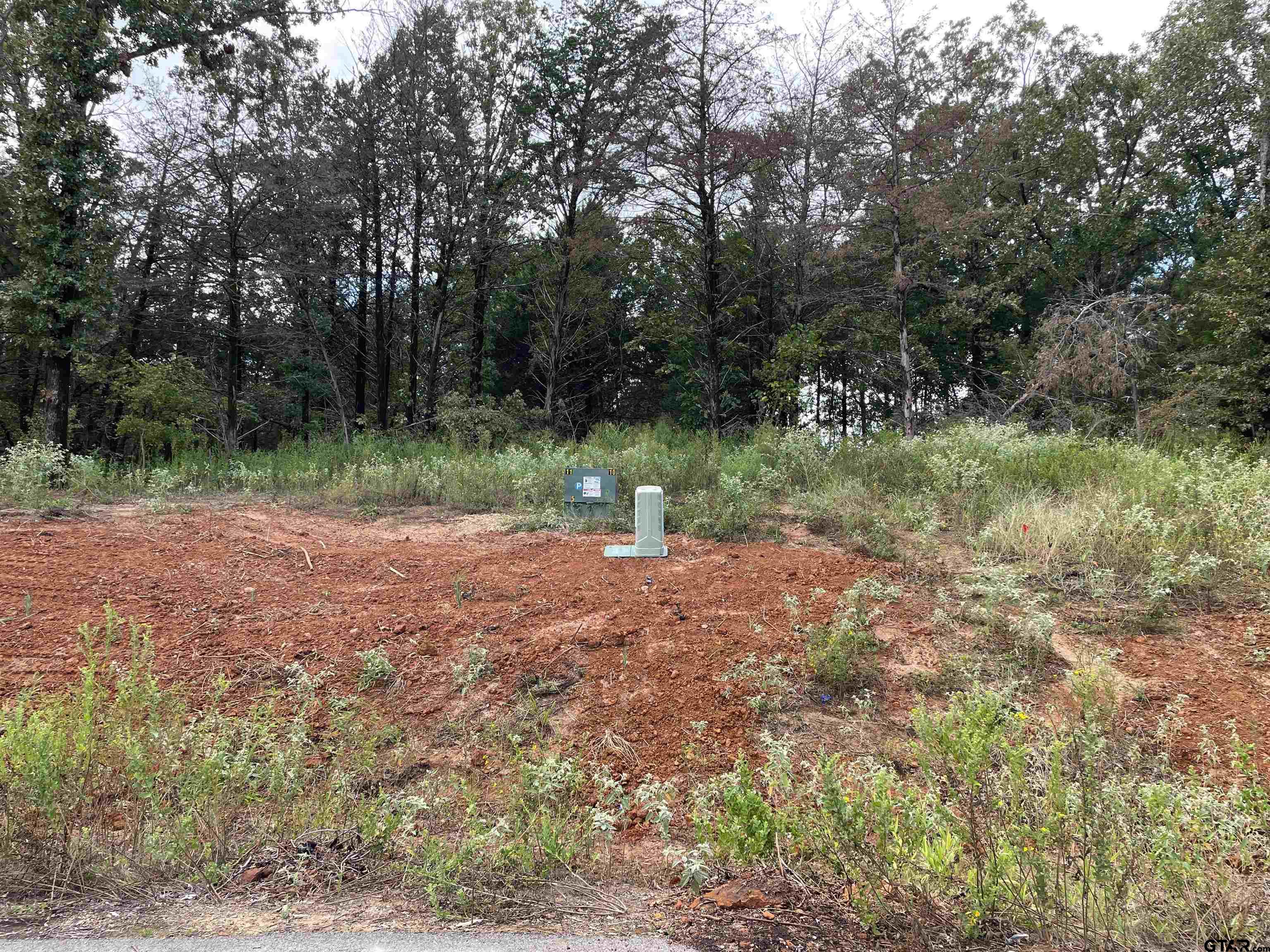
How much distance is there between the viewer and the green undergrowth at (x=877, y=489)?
4.64 meters

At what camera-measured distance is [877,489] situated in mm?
6609

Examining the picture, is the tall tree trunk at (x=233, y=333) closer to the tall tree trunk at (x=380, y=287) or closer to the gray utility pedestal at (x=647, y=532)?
the tall tree trunk at (x=380, y=287)

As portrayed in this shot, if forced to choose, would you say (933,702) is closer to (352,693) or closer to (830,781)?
(830,781)

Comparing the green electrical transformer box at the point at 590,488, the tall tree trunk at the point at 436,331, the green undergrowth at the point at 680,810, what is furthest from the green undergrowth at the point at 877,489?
the tall tree trunk at the point at 436,331

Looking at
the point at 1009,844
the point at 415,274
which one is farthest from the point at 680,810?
the point at 415,274

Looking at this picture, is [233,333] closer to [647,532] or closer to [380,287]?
[380,287]

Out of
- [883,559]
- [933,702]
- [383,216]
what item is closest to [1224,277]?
[883,559]

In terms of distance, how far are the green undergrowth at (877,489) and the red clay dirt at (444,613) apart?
0.89 m

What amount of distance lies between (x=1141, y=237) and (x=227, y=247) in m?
26.1

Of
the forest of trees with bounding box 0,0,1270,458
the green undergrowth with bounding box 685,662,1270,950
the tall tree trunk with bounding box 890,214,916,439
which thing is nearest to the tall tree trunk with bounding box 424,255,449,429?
the forest of trees with bounding box 0,0,1270,458

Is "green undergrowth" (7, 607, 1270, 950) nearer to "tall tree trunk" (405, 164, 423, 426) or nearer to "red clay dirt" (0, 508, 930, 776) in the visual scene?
"red clay dirt" (0, 508, 930, 776)

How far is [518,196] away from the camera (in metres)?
17.3

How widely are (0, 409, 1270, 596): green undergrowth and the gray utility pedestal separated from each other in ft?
2.37

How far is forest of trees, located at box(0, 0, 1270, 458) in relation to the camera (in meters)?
11.9
